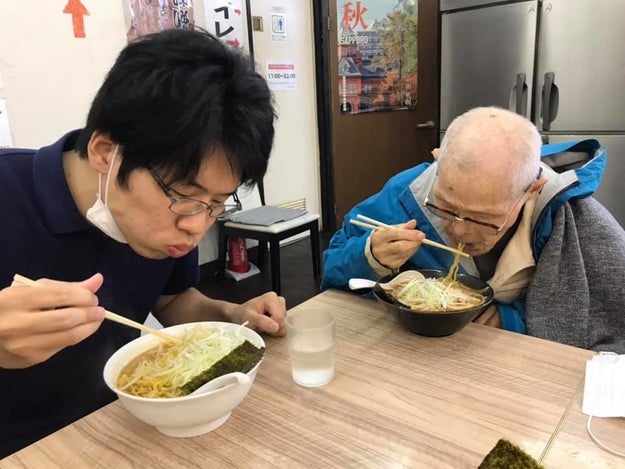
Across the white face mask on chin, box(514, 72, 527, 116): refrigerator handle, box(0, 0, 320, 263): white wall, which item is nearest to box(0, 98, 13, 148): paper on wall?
box(0, 0, 320, 263): white wall

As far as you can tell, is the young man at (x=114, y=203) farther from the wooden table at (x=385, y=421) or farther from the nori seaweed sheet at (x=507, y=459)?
the nori seaweed sheet at (x=507, y=459)

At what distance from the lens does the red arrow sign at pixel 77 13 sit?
2.74 m

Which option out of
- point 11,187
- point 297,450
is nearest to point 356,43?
point 11,187

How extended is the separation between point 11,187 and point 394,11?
13.4 feet

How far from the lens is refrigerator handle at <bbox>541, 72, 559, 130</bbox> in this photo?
336 centimetres

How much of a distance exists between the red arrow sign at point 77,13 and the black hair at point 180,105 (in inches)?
88.8

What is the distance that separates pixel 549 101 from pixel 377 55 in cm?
172

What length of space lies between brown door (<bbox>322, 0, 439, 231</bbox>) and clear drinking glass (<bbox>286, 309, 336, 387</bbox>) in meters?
3.64

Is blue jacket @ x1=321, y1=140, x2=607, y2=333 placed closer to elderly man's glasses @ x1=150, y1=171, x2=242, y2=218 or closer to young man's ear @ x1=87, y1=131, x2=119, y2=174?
elderly man's glasses @ x1=150, y1=171, x2=242, y2=218

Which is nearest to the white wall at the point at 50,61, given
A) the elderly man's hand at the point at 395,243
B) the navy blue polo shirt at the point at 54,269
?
the elderly man's hand at the point at 395,243

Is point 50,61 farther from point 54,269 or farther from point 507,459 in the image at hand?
point 507,459

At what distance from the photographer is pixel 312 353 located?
100 cm

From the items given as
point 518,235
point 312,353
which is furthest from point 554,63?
point 312,353

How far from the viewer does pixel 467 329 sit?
47.9 inches
